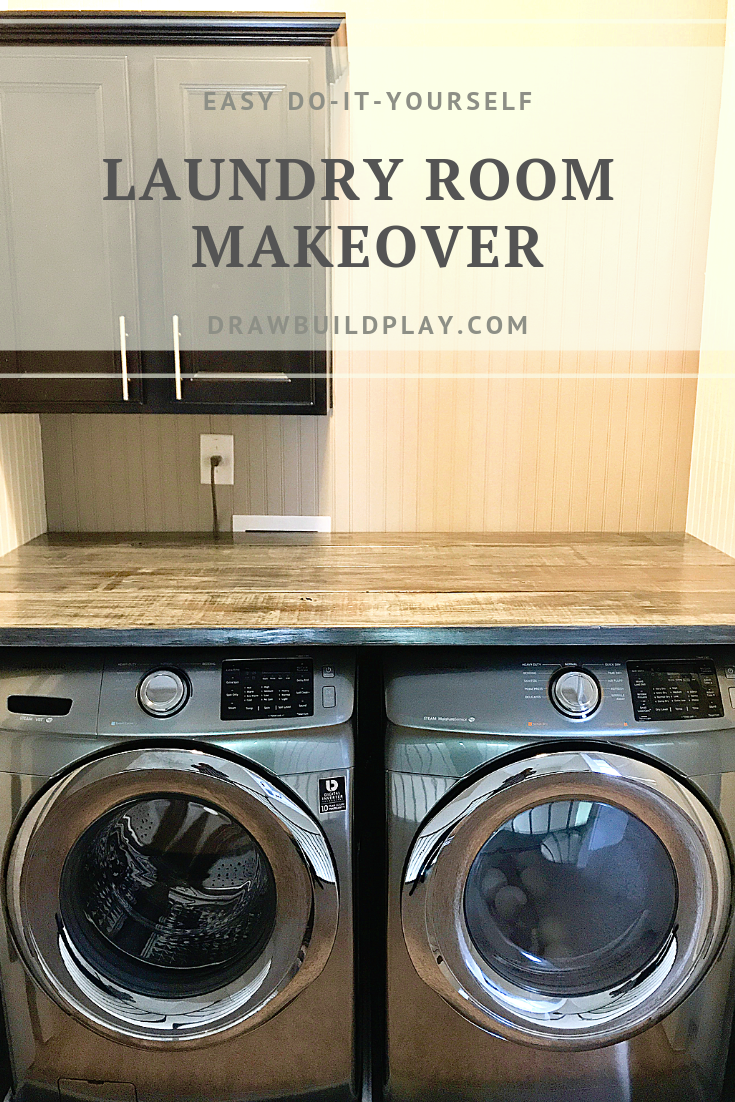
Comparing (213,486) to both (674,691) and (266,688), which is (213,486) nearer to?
(266,688)

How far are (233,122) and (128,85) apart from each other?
0.24 m

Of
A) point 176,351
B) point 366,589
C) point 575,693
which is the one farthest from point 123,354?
Answer: point 575,693

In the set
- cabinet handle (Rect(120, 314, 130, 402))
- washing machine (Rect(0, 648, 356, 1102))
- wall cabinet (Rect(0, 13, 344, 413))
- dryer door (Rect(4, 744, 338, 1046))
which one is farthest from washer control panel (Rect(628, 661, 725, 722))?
cabinet handle (Rect(120, 314, 130, 402))

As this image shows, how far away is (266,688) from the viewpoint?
1538mm

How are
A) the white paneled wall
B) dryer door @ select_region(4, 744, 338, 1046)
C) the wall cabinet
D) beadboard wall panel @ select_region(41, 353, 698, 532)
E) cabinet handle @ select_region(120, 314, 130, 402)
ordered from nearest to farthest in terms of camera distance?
dryer door @ select_region(4, 744, 338, 1046) → the wall cabinet → cabinet handle @ select_region(120, 314, 130, 402) → the white paneled wall → beadboard wall panel @ select_region(41, 353, 698, 532)

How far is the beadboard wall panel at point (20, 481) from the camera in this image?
204 centimetres

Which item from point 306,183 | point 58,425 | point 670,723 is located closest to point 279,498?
point 58,425

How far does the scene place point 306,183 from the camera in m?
1.78

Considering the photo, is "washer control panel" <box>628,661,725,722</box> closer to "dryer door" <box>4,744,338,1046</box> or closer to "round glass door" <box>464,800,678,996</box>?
"round glass door" <box>464,800,678,996</box>

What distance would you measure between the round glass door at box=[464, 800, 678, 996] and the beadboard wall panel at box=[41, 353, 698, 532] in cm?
95

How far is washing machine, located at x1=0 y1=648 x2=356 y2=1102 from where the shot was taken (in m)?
1.50

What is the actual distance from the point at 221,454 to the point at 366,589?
0.74m

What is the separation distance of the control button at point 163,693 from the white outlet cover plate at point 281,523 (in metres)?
0.80

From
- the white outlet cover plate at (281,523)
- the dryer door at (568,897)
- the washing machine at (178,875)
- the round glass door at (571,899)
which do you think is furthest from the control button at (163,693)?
the white outlet cover plate at (281,523)
